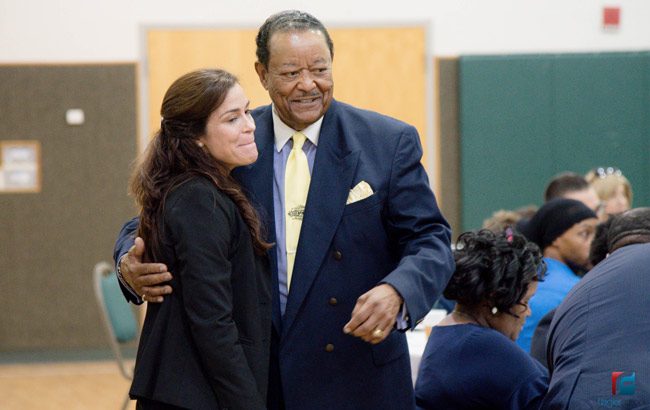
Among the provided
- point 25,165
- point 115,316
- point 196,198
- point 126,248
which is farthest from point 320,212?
point 25,165

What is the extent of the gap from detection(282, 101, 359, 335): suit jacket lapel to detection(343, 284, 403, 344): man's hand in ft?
0.82

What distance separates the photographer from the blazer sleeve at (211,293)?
2.03 meters

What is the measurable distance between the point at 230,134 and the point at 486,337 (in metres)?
1.03

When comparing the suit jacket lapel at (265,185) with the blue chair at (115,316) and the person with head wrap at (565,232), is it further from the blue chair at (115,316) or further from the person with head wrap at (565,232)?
the blue chair at (115,316)

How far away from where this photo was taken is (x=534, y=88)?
8438 millimetres

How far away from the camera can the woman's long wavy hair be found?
7.02 feet

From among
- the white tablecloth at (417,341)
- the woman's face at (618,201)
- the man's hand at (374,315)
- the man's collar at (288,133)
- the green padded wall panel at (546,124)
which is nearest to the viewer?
the man's hand at (374,315)

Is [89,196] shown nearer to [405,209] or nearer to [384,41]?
[384,41]

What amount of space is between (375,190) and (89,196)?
663 cm

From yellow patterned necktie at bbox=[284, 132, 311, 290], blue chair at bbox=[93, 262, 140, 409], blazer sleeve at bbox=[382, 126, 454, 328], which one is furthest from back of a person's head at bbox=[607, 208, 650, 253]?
blue chair at bbox=[93, 262, 140, 409]

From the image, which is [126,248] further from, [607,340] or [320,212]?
[607,340]

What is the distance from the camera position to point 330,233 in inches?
89.0

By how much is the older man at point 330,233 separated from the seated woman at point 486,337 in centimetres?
43

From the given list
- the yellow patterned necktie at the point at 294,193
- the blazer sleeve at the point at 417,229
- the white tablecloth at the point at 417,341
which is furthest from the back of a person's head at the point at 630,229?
the white tablecloth at the point at 417,341
